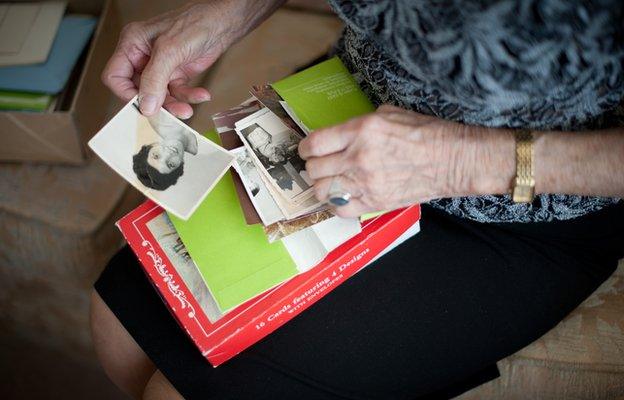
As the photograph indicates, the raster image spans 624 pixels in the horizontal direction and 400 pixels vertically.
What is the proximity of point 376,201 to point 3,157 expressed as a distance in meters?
1.07

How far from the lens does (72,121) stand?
127cm

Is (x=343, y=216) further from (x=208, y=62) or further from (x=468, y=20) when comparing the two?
(x=208, y=62)

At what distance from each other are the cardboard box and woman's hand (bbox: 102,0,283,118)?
39 centimetres

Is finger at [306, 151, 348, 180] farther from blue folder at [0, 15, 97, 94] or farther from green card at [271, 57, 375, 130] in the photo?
blue folder at [0, 15, 97, 94]

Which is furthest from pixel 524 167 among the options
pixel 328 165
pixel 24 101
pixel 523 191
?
pixel 24 101

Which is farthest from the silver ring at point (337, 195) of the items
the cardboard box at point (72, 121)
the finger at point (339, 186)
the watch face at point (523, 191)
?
the cardboard box at point (72, 121)

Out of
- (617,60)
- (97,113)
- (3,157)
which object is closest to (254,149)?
(617,60)

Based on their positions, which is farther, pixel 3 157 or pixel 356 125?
pixel 3 157

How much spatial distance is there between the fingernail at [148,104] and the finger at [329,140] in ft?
0.83

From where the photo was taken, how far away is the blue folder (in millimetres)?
1337

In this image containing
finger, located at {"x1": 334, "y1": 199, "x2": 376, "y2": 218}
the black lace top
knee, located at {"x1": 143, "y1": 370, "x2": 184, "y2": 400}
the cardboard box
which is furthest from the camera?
the cardboard box

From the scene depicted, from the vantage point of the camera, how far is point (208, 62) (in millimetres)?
987

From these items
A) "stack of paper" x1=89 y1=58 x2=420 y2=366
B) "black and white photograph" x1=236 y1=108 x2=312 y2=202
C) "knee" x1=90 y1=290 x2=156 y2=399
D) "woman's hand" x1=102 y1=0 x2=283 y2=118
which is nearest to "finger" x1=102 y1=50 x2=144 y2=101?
"woman's hand" x1=102 y1=0 x2=283 y2=118

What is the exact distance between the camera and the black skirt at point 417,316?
0.83m
